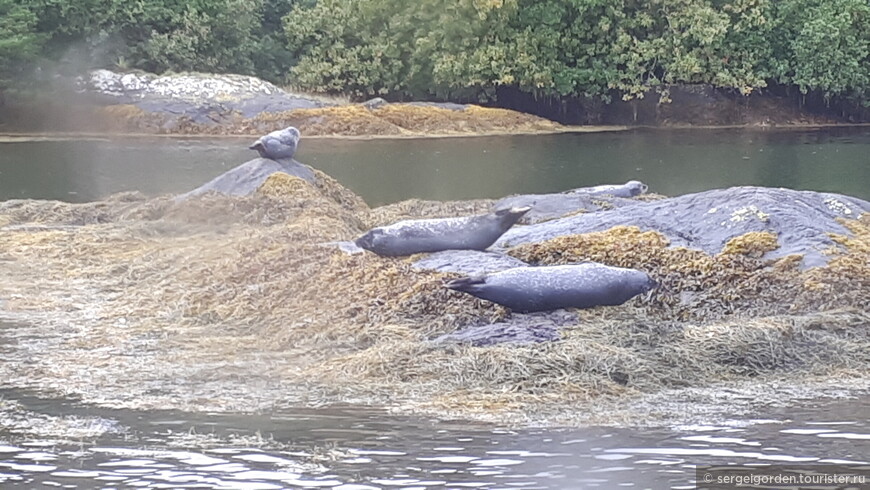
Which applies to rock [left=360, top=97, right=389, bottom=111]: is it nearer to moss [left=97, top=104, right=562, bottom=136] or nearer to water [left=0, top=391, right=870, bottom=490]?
moss [left=97, top=104, right=562, bottom=136]

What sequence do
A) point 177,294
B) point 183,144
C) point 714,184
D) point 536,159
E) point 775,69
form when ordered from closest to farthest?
point 177,294, point 714,184, point 536,159, point 183,144, point 775,69

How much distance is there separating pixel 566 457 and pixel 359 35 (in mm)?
38851

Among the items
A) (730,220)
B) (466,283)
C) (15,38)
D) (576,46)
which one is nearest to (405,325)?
(466,283)

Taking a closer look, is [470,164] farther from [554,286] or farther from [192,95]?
[554,286]

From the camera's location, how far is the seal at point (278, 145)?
53.4 feet

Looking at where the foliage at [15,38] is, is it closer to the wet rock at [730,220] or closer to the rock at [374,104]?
Result: the rock at [374,104]

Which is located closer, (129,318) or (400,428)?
(400,428)

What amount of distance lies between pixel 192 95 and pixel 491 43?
11.6 m

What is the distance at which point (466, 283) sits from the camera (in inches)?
350

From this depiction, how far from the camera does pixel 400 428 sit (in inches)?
270

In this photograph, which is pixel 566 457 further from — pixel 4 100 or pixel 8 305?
pixel 4 100

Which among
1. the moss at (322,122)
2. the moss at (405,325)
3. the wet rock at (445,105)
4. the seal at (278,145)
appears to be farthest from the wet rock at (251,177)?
the wet rock at (445,105)

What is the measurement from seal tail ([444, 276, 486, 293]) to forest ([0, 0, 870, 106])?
32.9m

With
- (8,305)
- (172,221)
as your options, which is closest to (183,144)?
(172,221)
